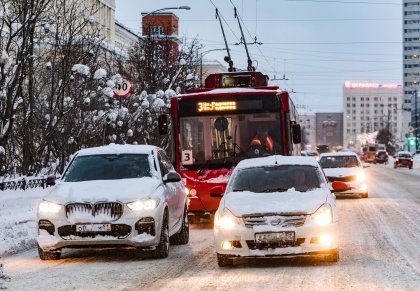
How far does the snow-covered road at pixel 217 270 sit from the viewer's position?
377 inches

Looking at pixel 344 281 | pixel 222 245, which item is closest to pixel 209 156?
pixel 222 245

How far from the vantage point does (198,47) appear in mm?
48219

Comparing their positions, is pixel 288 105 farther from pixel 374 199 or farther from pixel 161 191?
pixel 374 199

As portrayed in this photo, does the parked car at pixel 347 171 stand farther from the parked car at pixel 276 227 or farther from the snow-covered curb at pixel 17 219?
the parked car at pixel 276 227

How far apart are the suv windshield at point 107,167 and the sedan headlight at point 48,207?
112 centimetres

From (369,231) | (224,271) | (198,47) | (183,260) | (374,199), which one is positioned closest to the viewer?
(224,271)

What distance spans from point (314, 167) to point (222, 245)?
2.42 metres

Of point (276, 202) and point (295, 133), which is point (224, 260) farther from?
point (295, 133)

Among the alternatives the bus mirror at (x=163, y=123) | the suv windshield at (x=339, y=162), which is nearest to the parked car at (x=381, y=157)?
the suv windshield at (x=339, y=162)

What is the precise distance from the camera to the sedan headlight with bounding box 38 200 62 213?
12.2 m

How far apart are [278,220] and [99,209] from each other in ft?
8.58

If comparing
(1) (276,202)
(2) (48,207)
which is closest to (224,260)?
(1) (276,202)

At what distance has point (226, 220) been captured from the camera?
37.1 ft

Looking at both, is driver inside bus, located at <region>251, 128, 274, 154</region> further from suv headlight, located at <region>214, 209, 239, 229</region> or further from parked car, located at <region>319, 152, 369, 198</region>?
parked car, located at <region>319, 152, 369, 198</region>
